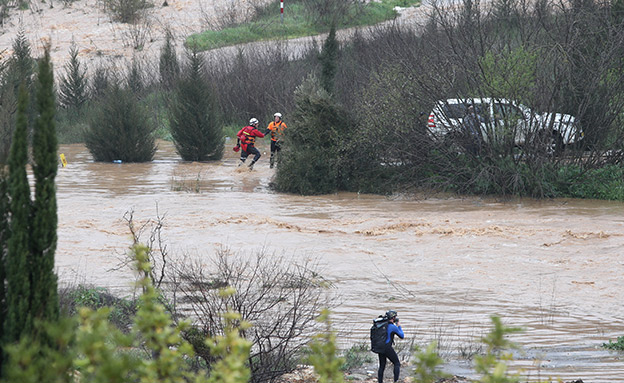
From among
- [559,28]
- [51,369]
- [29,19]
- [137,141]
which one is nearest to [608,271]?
[559,28]

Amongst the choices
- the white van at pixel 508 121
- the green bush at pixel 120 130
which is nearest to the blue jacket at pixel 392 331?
the white van at pixel 508 121

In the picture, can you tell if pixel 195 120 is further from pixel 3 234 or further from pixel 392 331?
pixel 3 234

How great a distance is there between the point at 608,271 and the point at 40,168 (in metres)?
10.1

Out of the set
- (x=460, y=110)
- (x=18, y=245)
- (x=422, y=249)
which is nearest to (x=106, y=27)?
(x=460, y=110)

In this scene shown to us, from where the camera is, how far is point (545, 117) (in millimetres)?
18594

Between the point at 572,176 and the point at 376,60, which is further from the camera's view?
the point at 376,60

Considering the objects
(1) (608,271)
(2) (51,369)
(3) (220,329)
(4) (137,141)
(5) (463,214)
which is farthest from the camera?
(4) (137,141)

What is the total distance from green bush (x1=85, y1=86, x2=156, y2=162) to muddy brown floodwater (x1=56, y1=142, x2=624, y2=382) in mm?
3807

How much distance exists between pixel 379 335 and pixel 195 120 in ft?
63.9

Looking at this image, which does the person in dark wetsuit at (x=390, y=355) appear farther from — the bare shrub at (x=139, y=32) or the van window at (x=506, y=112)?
the bare shrub at (x=139, y=32)

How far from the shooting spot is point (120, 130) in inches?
1013

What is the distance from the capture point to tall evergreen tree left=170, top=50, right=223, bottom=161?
25.9 meters

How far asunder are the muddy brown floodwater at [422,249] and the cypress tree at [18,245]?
349 cm

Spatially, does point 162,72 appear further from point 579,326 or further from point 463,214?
point 579,326
